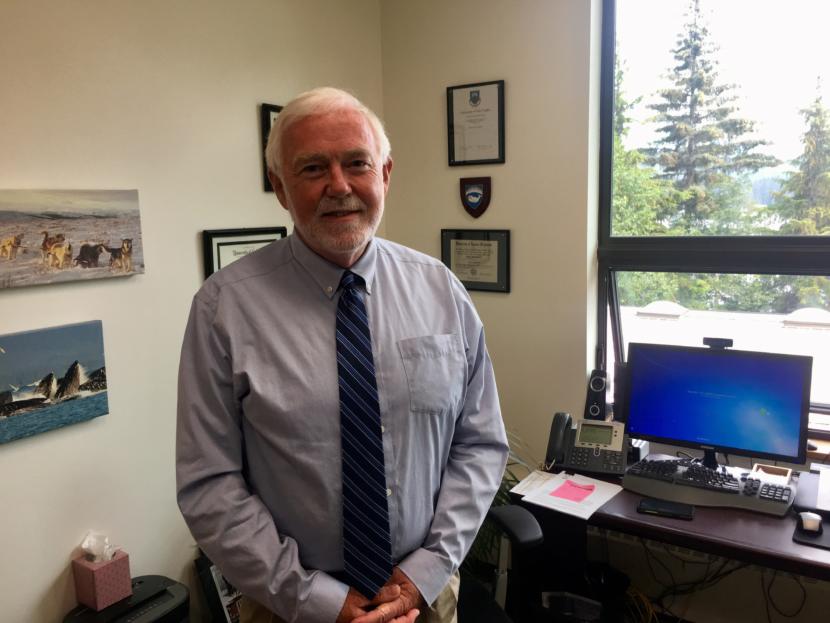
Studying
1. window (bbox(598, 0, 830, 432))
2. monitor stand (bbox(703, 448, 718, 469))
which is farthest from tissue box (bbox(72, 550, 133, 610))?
window (bbox(598, 0, 830, 432))

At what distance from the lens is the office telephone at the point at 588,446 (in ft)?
7.42

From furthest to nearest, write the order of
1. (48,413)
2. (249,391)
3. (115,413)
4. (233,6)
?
(233,6), (115,413), (48,413), (249,391)

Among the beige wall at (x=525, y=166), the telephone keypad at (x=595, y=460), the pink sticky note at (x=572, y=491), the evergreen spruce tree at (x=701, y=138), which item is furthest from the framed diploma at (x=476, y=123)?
the pink sticky note at (x=572, y=491)

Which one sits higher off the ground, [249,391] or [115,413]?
[249,391]

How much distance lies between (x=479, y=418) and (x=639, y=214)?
5.05 feet

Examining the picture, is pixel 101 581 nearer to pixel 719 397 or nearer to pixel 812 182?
pixel 719 397

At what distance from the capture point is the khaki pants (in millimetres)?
1361

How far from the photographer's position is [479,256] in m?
2.87

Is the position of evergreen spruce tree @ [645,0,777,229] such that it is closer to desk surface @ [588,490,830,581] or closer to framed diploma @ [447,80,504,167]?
framed diploma @ [447,80,504,167]

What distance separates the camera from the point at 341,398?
4.28 feet

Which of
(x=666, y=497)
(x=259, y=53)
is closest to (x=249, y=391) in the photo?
(x=666, y=497)

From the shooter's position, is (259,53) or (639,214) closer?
(259,53)

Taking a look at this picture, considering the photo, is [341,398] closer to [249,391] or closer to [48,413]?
[249,391]

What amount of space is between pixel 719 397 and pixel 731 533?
460mm
